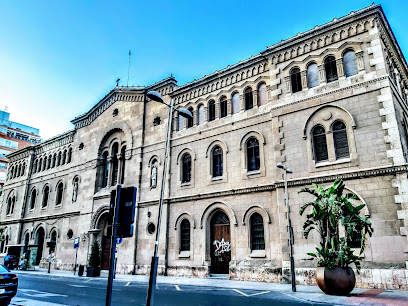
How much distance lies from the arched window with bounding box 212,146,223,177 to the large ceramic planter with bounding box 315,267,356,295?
11412mm

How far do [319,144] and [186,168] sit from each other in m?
10.6

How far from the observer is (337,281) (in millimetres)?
12750

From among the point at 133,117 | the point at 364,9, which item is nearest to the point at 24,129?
the point at 133,117

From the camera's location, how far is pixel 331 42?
1967 centimetres

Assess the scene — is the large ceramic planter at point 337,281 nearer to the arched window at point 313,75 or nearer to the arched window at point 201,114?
the arched window at point 313,75

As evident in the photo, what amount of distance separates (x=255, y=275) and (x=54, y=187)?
26124mm

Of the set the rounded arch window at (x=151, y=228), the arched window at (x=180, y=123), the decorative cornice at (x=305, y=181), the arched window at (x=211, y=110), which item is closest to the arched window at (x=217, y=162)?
the decorative cornice at (x=305, y=181)

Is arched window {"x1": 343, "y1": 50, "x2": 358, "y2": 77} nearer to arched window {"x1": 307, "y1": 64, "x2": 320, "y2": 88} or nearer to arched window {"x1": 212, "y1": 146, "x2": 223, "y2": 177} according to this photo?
arched window {"x1": 307, "y1": 64, "x2": 320, "y2": 88}

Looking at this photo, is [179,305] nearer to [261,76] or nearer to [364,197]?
[364,197]

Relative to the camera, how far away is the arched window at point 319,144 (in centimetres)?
1864

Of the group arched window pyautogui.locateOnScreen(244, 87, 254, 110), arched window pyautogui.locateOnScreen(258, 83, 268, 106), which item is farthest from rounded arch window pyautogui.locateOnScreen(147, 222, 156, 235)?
arched window pyautogui.locateOnScreen(258, 83, 268, 106)

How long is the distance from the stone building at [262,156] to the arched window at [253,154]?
3.4 inches

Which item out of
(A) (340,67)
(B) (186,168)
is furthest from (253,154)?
(A) (340,67)

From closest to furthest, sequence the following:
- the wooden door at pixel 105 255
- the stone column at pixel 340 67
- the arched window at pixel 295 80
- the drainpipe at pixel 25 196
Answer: the stone column at pixel 340 67
the arched window at pixel 295 80
the wooden door at pixel 105 255
the drainpipe at pixel 25 196
